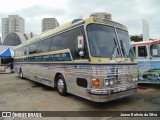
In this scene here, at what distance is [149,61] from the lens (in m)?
9.90

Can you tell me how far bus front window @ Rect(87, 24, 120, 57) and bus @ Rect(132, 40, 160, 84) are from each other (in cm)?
394

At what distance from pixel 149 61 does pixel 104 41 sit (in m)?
4.52

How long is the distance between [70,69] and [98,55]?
64.8 inches

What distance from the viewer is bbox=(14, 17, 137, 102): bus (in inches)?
234

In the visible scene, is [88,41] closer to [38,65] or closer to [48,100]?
[48,100]

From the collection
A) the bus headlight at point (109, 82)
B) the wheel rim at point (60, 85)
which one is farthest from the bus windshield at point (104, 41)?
the wheel rim at point (60, 85)

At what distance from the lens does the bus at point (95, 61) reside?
19.5 ft

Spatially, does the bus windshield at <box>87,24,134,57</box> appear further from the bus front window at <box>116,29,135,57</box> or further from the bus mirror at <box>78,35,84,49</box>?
the bus mirror at <box>78,35,84,49</box>

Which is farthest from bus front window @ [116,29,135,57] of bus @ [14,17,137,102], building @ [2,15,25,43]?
building @ [2,15,25,43]

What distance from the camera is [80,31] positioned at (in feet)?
22.0

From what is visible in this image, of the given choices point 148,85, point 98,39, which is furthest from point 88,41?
point 148,85

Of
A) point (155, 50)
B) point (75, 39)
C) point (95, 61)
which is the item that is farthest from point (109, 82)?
point (155, 50)

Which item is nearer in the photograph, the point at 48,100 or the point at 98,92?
the point at 98,92

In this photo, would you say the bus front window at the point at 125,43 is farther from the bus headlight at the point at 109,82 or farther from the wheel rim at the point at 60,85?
the wheel rim at the point at 60,85
